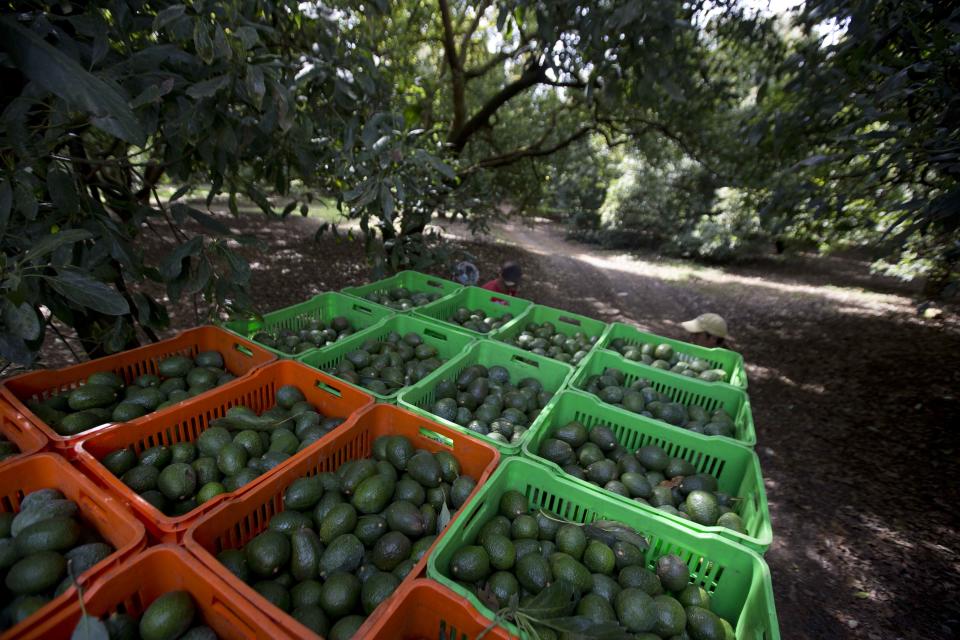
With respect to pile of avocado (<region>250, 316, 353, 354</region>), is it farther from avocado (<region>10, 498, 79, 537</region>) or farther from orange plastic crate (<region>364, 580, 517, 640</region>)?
orange plastic crate (<region>364, 580, 517, 640</region>)

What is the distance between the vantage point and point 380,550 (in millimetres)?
1607

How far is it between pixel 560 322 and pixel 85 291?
321cm

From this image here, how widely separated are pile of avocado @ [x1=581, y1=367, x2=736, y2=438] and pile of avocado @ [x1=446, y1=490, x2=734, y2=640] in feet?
3.51

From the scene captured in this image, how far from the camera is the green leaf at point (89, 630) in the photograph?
104 cm

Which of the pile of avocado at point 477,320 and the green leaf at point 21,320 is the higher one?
the green leaf at point 21,320

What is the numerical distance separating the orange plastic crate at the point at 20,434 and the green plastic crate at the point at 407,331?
52.7 inches

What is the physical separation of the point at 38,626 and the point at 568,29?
4490 millimetres

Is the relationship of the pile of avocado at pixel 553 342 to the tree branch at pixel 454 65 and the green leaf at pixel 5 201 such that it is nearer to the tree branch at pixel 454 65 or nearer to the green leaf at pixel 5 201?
the green leaf at pixel 5 201

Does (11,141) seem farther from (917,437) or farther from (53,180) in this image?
(917,437)

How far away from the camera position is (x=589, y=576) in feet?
5.16

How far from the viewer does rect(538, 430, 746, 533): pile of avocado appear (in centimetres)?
196

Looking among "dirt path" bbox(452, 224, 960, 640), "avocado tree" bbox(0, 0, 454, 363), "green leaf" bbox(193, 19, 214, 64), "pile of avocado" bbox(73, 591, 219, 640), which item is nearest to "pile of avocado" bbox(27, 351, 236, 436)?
"avocado tree" bbox(0, 0, 454, 363)

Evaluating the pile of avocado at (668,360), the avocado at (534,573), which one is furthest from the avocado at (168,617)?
the pile of avocado at (668,360)

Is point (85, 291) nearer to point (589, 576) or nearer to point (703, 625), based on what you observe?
point (589, 576)
